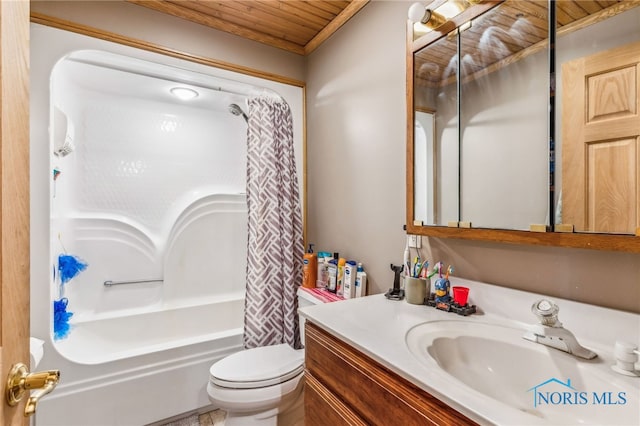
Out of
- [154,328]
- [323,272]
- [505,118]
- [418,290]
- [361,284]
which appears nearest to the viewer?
[505,118]

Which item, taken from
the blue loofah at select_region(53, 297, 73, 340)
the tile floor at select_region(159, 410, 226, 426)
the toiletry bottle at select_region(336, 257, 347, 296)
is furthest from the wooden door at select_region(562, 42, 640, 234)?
the blue loofah at select_region(53, 297, 73, 340)

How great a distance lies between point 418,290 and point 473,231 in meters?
0.31

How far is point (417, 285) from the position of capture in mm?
1210

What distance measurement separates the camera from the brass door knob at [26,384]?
50cm

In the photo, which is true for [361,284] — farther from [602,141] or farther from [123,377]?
[123,377]

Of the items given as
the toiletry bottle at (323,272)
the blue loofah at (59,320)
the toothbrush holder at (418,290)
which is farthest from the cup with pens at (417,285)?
the blue loofah at (59,320)

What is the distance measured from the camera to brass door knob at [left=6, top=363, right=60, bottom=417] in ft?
1.65

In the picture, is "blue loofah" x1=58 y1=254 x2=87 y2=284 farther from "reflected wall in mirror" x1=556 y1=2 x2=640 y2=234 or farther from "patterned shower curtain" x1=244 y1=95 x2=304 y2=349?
"reflected wall in mirror" x1=556 y1=2 x2=640 y2=234

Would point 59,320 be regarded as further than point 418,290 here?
Yes

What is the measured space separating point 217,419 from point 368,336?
4.95 feet

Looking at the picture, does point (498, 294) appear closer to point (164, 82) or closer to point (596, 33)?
point (596, 33)

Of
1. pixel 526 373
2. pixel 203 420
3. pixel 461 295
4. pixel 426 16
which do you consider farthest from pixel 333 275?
pixel 426 16

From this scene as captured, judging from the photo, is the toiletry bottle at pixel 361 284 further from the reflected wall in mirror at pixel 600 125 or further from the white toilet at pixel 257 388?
the reflected wall in mirror at pixel 600 125

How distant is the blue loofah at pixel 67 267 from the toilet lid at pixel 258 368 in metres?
1.37
